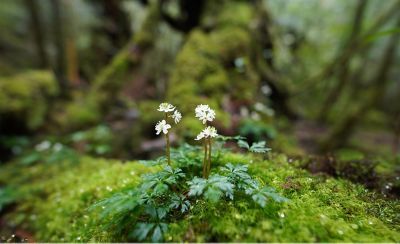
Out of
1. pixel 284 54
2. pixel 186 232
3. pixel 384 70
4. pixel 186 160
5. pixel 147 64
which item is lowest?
pixel 186 232

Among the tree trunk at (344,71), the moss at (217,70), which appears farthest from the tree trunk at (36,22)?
the tree trunk at (344,71)

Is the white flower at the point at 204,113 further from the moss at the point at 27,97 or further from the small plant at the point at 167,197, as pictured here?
the moss at the point at 27,97

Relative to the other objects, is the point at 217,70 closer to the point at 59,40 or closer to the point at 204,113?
the point at 204,113

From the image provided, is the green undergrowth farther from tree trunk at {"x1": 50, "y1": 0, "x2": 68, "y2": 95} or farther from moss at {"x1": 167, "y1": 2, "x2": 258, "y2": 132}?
tree trunk at {"x1": 50, "y1": 0, "x2": 68, "y2": 95}

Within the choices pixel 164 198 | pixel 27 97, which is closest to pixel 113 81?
pixel 27 97

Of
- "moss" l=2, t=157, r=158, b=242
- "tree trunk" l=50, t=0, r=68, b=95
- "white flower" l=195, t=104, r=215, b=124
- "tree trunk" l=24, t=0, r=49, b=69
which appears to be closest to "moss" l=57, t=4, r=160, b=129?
"moss" l=2, t=157, r=158, b=242

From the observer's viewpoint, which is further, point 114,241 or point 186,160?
point 186,160

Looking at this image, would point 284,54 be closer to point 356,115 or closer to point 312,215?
point 356,115

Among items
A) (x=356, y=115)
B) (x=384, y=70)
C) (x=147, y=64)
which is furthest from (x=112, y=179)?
(x=384, y=70)
